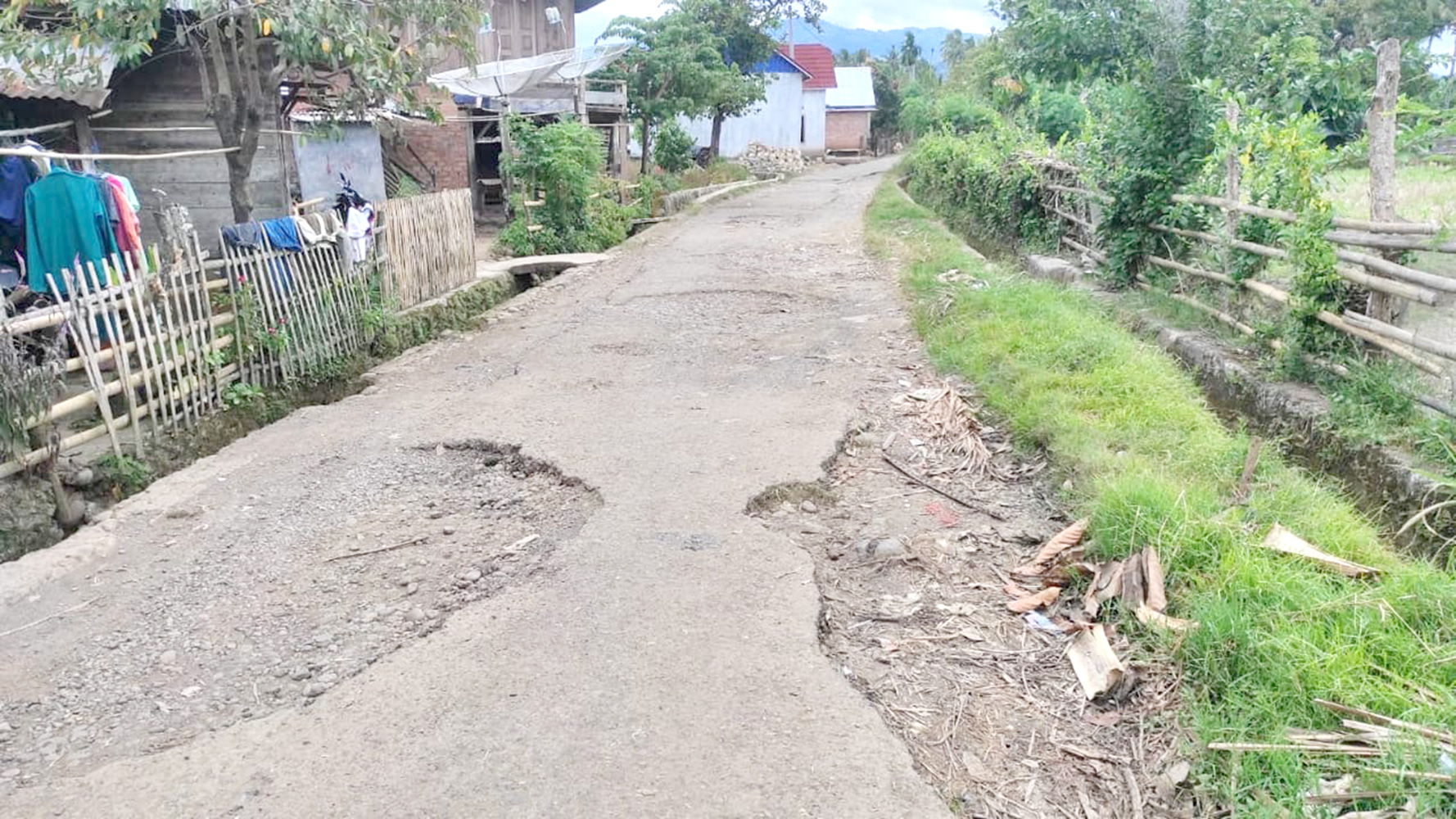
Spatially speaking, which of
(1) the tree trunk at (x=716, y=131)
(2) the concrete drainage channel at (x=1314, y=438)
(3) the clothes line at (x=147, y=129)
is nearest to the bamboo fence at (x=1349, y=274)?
(2) the concrete drainage channel at (x=1314, y=438)

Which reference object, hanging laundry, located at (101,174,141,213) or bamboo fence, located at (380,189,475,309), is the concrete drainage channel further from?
hanging laundry, located at (101,174,141,213)

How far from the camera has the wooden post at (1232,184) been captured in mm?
7047

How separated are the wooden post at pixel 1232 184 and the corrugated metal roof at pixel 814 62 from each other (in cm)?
3360

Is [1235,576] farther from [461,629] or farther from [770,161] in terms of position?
[770,161]

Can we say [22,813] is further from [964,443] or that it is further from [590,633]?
[964,443]

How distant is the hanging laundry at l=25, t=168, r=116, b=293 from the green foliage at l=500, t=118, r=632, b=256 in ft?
26.1

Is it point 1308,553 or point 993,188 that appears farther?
point 993,188

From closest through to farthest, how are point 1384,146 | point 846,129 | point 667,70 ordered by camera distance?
point 1384,146
point 667,70
point 846,129

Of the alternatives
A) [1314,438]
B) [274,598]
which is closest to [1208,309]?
[1314,438]

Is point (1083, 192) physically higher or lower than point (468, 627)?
higher

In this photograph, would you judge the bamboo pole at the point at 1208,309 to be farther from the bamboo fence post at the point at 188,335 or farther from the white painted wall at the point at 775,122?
the white painted wall at the point at 775,122

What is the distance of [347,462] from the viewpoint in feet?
18.1

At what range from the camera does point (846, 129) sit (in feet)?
147

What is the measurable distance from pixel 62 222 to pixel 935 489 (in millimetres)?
5381
